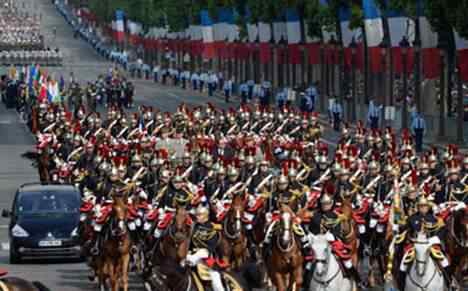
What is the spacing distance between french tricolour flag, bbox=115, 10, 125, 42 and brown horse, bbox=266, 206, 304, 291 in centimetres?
15899

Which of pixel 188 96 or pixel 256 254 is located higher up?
pixel 256 254

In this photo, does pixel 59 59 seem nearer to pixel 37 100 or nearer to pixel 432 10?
pixel 37 100

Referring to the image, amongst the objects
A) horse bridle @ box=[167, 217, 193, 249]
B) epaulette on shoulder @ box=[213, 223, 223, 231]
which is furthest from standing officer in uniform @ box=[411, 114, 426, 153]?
horse bridle @ box=[167, 217, 193, 249]

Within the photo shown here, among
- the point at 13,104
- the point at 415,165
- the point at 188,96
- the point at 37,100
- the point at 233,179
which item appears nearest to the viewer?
the point at 233,179

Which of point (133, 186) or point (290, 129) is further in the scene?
point (290, 129)

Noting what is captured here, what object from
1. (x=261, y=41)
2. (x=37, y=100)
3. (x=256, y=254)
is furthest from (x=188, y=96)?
(x=256, y=254)

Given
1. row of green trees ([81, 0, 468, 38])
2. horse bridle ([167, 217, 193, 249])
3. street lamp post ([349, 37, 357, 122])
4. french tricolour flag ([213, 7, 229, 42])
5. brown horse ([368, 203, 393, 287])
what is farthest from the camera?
french tricolour flag ([213, 7, 229, 42])

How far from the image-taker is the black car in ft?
139

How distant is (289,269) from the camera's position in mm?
32625

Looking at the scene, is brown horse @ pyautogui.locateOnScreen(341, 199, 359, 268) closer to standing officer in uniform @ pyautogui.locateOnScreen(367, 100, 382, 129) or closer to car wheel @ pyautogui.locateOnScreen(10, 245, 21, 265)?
car wheel @ pyautogui.locateOnScreen(10, 245, 21, 265)

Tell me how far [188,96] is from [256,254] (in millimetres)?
95325

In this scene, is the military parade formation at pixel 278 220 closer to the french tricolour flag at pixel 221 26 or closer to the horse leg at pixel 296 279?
the horse leg at pixel 296 279

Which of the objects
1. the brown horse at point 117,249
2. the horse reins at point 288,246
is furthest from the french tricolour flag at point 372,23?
the horse reins at point 288,246

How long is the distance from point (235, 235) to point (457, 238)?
363cm
